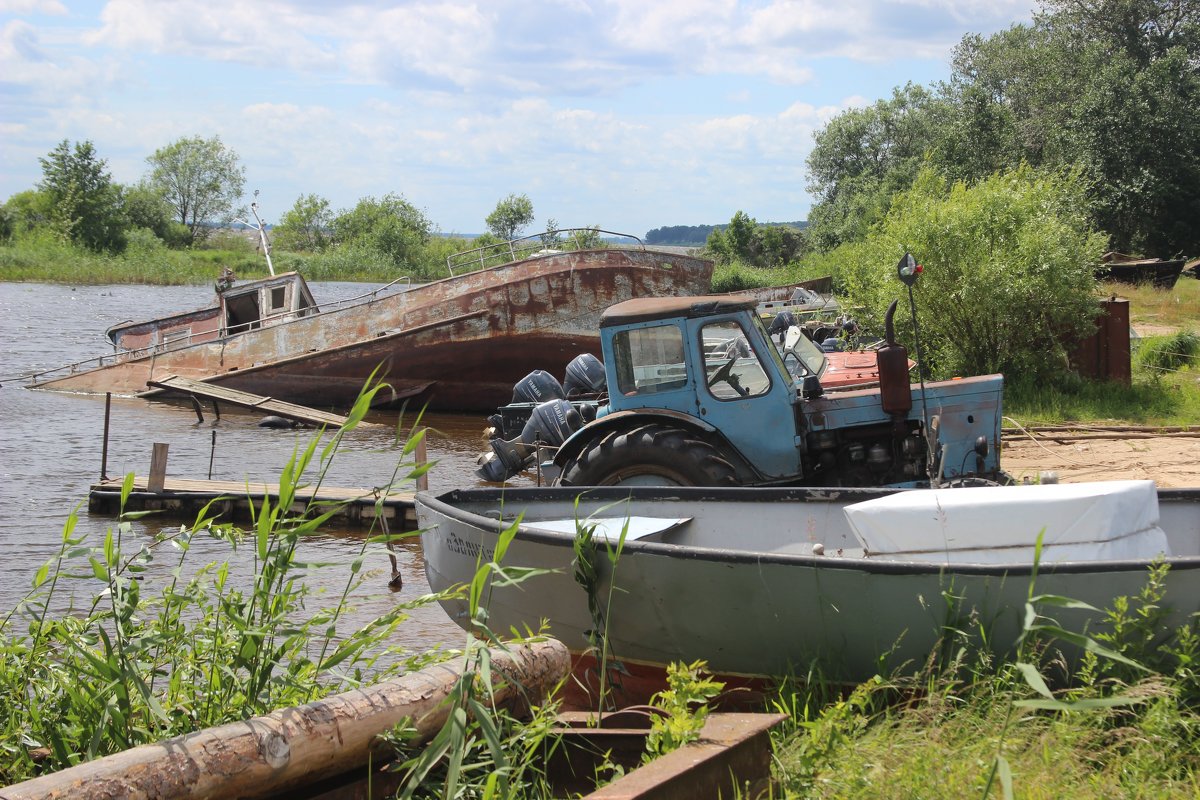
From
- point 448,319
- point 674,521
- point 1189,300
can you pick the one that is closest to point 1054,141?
point 1189,300

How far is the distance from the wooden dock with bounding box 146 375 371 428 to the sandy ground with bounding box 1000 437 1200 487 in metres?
10.4

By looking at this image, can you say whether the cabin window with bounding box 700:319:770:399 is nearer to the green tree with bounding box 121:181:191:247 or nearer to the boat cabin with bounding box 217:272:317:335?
the boat cabin with bounding box 217:272:317:335

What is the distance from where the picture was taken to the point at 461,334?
20.8 m

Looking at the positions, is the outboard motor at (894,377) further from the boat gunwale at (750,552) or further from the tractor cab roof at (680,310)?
the boat gunwale at (750,552)

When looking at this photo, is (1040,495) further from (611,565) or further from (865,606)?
(611,565)

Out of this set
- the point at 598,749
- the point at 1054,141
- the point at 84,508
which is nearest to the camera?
the point at 598,749

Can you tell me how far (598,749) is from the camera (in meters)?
4.09

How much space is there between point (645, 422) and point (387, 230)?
221ft

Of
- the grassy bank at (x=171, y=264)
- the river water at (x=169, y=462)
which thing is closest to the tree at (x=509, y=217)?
the grassy bank at (x=171, y=264)

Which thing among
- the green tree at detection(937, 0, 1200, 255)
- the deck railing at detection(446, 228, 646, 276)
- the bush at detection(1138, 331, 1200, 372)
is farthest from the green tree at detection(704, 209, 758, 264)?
the bush at detection(1138, 331, 1200, 372)

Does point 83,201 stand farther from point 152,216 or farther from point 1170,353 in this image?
point 1170,353

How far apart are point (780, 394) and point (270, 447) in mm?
11159

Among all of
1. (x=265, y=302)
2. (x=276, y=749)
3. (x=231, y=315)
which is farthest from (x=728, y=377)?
(x=231, y=315)

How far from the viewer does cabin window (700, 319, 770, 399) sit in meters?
8.15
